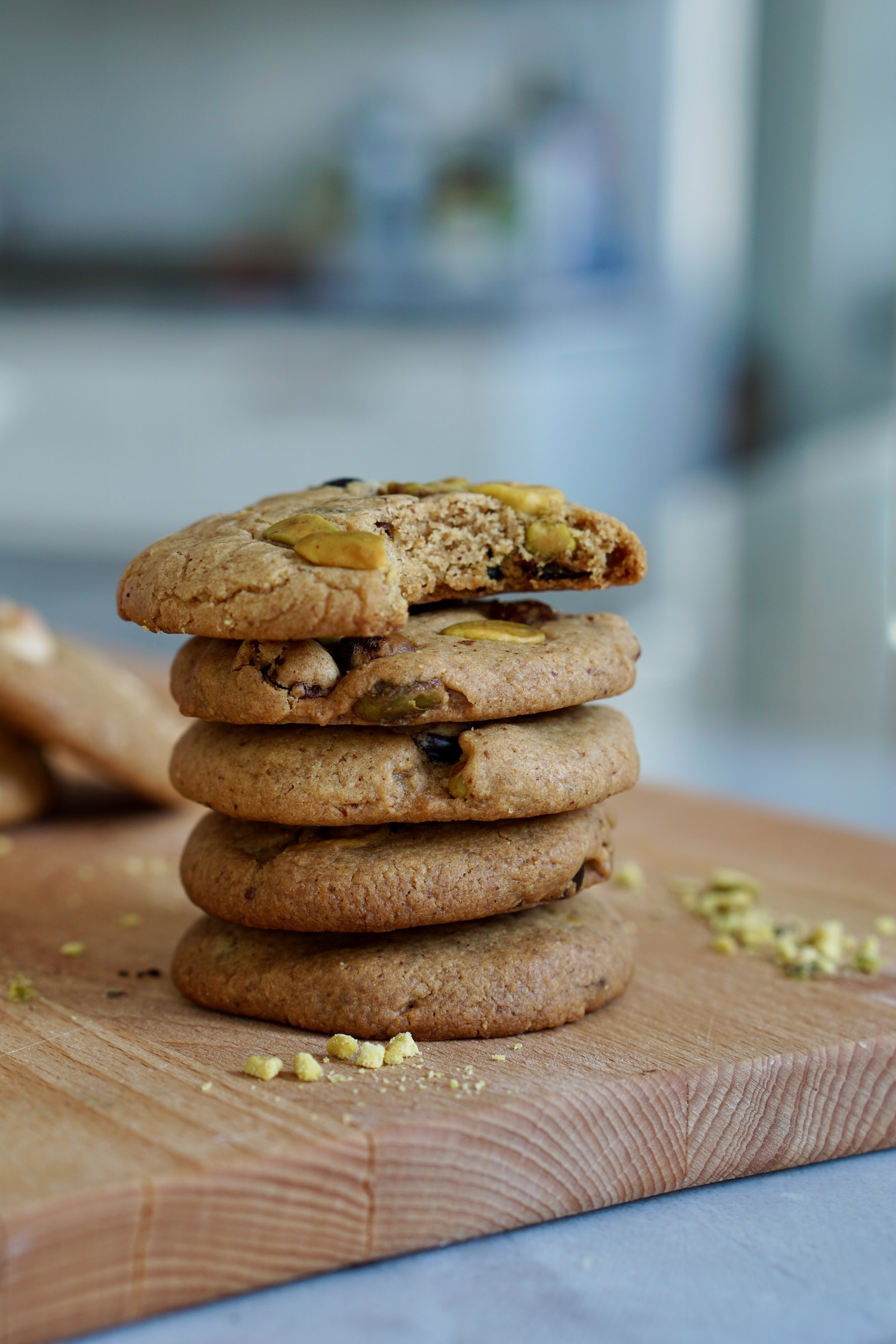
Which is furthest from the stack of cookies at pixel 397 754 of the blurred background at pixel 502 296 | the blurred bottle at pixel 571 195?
the blurred bottle at pixel 571 195

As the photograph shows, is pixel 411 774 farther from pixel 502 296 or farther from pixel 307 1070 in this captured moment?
pixel 502 296

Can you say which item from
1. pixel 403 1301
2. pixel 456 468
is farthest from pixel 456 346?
pixel 403 1301

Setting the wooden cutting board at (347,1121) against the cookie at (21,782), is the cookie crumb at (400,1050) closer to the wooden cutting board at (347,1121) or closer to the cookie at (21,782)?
the wooden cutting board at (347,1121)

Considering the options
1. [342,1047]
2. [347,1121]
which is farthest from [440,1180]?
[342,1047]

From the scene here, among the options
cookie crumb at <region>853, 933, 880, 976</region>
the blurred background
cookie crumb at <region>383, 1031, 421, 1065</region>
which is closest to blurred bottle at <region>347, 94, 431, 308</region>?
the blurred background

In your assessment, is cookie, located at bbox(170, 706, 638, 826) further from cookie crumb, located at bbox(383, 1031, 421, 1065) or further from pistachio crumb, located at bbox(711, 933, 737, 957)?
pistachio crumb, located at bbox(711, 933, 737, 957)
